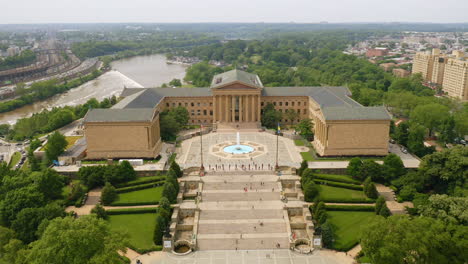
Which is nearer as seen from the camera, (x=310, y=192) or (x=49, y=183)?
(x=310, y=192)

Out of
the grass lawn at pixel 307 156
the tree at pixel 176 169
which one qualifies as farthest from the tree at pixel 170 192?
the grass lawn at pixel 307 156

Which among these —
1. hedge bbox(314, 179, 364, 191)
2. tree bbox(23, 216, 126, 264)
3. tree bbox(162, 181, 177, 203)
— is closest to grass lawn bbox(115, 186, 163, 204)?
tree bbox(162, 181, 177, 203)

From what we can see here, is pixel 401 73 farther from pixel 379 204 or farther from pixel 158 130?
pixel 379 204

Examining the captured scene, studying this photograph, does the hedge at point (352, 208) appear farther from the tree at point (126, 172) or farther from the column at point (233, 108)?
the column at point (233, 108)

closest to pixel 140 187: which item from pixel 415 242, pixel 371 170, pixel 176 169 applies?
pixel 176 169

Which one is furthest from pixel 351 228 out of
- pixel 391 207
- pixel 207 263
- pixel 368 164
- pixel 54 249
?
pixel 54 249

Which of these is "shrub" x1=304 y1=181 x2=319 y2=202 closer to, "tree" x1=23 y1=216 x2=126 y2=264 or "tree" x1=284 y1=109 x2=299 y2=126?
"tree" x1=23 y1=216 x2=126 y2=264
